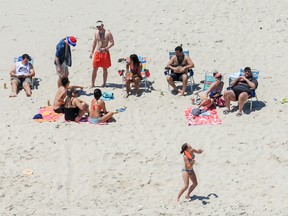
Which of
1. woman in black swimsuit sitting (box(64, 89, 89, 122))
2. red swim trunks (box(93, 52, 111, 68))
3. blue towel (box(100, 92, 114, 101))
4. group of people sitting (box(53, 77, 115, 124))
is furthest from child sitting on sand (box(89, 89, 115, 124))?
red swim trunks (box(93, 52, 111, 68))

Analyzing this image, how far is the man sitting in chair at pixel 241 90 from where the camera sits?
→ 14.2 metres

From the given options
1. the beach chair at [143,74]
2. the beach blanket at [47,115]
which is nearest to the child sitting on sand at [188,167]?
the beach blanket at [47,115]

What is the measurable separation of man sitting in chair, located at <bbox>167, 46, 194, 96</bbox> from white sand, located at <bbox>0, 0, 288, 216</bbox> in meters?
0.39

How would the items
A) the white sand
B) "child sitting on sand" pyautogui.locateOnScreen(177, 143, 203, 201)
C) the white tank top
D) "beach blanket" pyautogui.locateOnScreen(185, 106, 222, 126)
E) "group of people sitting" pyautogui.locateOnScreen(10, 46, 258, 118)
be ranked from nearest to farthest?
"child sitting on sand" pyautogui.locateOnScreen(177, 143, 203, 201), the white sand, "beach blanket" pyautogui.locateOnScreen(185, 106, 222, 126), "group of people sitting" pyautogui.locateOnScreen(10, 46, 258, 118), the white tank top

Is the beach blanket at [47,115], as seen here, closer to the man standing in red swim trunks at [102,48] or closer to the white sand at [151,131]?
the white sand at [151,131]

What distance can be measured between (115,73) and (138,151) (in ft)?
14.8

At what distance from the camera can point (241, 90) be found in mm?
14312

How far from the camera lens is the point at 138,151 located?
13.1 m

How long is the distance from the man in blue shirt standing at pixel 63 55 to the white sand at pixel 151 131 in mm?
651

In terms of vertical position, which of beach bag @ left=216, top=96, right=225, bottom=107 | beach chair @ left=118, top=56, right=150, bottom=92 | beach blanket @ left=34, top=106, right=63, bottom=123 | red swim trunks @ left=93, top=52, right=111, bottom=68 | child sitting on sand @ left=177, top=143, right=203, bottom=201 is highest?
red swim trunks @ left=93, top=52, right=111, bottom=68

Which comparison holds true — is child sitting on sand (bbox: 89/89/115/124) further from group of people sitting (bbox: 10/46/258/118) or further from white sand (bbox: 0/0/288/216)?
white sand (bbox: 0/0/288/216)

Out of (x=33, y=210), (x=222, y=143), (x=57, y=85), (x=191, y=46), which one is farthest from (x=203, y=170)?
(x=191, y=46)

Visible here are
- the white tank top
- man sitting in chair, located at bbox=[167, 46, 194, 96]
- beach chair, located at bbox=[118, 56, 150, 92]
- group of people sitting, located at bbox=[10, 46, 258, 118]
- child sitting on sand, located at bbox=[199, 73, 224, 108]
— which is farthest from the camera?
the white tank top

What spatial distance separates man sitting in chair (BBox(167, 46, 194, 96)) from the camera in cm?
1550
